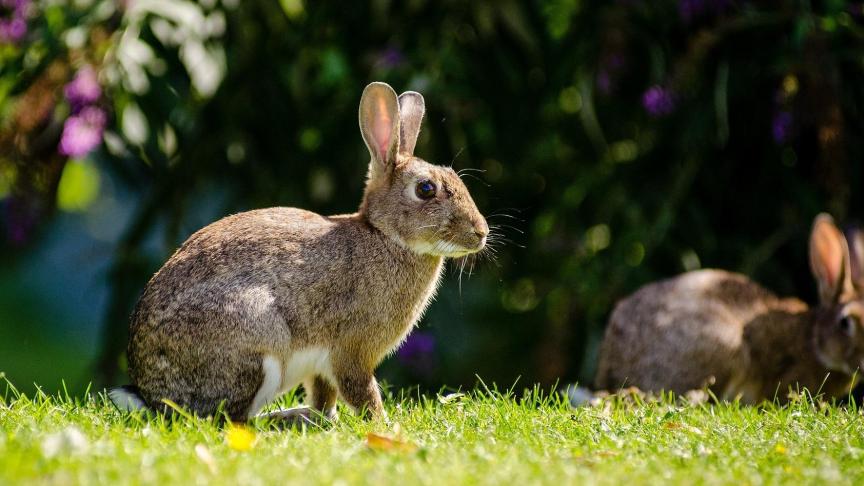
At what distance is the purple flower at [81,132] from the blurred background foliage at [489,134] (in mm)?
14

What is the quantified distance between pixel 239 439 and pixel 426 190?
1633 millimetres

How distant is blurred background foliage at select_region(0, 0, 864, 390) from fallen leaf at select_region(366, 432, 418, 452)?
10.9 feet

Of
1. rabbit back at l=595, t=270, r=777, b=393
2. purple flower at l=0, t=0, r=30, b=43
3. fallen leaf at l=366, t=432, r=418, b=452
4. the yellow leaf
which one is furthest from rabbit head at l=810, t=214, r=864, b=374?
purple flower at l=0, t=0, r=30, b=43

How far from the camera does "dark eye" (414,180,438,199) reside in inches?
198

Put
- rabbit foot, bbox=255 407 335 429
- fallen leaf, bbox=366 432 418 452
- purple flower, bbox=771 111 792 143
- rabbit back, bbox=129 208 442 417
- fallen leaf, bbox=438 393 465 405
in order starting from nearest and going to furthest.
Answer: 1. fallen leaf, bbox=366 432 418 452
2. rabbit back, bbox=129 208 442 417
3. rabbit foot, bbox=255 407 335 429
4. fallen leaf, bbox=438 393 465 405
5. purple flower, bbox=771 111 792 143

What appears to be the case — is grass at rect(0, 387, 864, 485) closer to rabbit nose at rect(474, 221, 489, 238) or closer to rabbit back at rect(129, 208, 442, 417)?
rabbit back at rect(129, 208, 442, 417)

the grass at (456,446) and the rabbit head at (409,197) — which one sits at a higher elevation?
the rabbit head at (409,197)

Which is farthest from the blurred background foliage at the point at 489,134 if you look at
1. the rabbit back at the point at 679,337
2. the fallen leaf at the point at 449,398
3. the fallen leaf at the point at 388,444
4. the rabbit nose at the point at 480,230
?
the fallen leaf at the point at 388,444

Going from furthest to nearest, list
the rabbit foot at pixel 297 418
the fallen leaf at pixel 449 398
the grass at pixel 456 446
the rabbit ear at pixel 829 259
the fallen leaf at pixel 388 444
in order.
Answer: the rabbit ear at pixel 829 259, the fallen leaf at pixel 449 398, the rabbit foot at pixel 297 418, the fallen leaf at pixel 388 444, the grass at pixel 456 446

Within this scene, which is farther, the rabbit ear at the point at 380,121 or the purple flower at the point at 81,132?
the purple flower at the point at 81,132

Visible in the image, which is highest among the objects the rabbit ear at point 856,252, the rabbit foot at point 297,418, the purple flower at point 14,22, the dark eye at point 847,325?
the purple flower at point 14,22

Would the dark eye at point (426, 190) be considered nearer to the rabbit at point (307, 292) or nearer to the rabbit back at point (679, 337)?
the rabbit at point (307, 292)

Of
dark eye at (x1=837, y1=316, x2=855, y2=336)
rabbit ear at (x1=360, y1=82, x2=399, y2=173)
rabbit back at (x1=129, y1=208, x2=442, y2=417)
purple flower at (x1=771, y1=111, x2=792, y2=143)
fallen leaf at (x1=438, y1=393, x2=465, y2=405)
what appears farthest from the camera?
purple flower at (x1=771, y1=111, x2=792, y2=143)

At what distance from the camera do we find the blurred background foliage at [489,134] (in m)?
7.07
